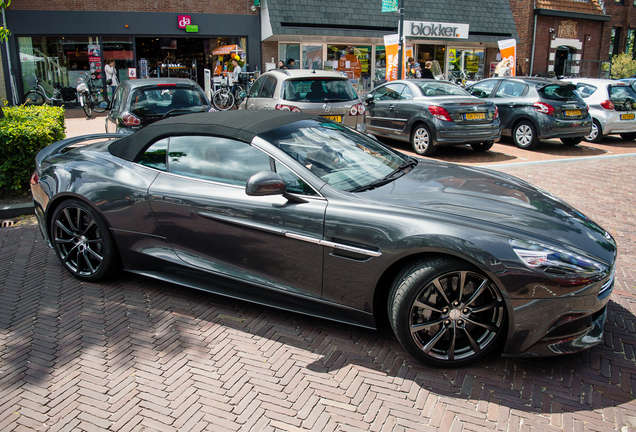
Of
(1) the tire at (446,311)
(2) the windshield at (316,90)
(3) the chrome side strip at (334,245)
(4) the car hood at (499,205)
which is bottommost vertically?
(1) the tire at (446,311)

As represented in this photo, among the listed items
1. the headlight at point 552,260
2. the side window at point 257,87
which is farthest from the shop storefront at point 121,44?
the headlight at point 552,260

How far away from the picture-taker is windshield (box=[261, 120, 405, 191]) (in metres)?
3.53

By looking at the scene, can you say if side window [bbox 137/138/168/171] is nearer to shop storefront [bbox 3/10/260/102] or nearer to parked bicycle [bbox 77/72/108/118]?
parked bicycle [bbox 77/72/108/118]

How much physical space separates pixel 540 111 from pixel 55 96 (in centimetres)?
1630

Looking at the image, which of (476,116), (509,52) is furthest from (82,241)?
(509,52)

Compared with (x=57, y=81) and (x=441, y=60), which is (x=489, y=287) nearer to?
(x=57, y=81)

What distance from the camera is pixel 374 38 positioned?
21219 mm

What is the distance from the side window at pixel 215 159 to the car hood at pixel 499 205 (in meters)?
0.87

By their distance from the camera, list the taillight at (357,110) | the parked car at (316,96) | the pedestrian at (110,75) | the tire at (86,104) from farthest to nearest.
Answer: the pedestrian at (110,75), the tire at (86,104), the taillight at (357,110), the parked car at (316,96)

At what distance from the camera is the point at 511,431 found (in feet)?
8.43

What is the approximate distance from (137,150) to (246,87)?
1579cm

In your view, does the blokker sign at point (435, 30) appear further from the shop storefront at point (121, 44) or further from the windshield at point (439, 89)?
the windshield at point (439, 89)

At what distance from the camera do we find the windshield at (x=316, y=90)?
923cm

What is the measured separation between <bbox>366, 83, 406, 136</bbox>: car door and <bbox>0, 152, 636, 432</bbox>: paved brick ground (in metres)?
7.52
